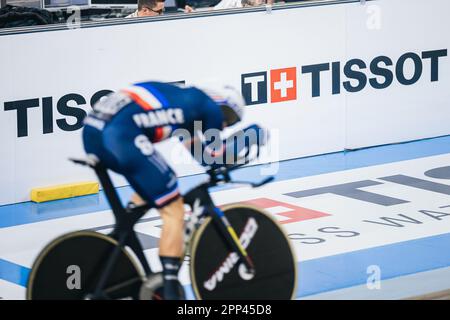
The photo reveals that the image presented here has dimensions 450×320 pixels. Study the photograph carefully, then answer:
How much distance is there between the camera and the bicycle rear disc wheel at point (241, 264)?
19.0 ft

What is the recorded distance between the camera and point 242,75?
35.4ft

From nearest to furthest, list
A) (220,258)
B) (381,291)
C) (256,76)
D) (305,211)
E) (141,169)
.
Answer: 1. (141,169)
2. (220,258)
3. (381,291)
4. (305,211)
5. (256,76)

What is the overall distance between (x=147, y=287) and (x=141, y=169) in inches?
26.1

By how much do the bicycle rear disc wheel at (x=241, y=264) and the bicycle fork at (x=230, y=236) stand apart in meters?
0.03

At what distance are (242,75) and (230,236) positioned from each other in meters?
5.16

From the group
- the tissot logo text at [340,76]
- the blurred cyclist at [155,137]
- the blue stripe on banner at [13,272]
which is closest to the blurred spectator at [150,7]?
the tissot logo text at [340,76]

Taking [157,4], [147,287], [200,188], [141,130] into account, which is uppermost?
[157,4]

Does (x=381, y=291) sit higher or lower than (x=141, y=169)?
lower

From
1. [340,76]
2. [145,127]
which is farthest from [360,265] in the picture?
[340,76]

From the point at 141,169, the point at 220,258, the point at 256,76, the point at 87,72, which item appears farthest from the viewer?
the point at 256,76

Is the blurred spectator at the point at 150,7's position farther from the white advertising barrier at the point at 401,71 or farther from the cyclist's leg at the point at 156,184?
the cyclist's leg at the point at 156,184
